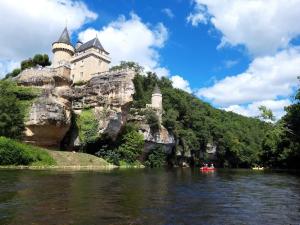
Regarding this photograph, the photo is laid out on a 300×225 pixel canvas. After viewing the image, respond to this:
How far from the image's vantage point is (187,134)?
8450cm

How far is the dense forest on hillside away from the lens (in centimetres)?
5419

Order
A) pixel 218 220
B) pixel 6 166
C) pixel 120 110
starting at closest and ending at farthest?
pixel 218 220 → pixel 6 166 → pixel 120 110

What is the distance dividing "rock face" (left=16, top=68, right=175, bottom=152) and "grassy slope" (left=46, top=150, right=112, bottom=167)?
5.00 m

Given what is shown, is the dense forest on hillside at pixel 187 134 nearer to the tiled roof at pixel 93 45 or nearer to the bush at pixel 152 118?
the bush at pixel 152 118

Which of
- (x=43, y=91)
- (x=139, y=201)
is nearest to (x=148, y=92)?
(x=43, y=91)

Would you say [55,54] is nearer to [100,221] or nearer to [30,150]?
[30,150]

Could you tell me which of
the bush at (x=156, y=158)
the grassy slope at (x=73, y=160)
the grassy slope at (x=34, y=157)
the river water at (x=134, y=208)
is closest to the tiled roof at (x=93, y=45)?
the bush at (x=156, y=158)

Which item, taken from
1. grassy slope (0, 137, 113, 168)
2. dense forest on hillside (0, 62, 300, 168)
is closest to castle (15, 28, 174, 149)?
dense forest on hillside (0, 62, 300, 168)

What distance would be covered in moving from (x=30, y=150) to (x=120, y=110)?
20.4 metres

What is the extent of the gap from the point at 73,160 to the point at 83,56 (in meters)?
32.4

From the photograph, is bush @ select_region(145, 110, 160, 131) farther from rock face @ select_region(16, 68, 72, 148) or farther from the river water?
the river water

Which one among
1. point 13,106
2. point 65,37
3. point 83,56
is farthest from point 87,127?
point 65,37

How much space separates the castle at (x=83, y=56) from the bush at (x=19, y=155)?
2945cm

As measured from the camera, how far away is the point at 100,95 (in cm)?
6438
